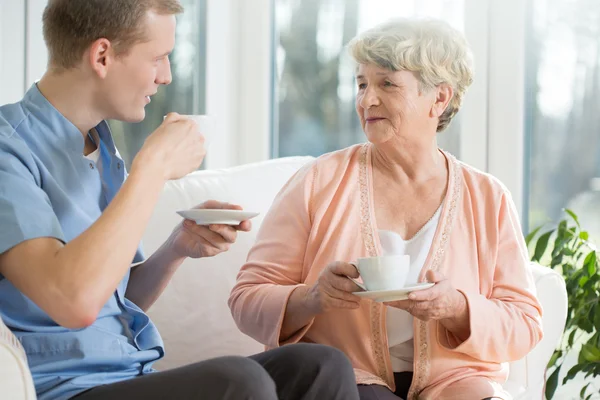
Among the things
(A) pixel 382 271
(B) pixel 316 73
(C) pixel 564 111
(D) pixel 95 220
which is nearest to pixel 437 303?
(A) pixel 382 271

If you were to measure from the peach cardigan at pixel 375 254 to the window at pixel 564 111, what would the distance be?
1.00m

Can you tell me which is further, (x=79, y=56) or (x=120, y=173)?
(x=120, y=173)

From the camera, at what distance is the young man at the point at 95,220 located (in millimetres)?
1247

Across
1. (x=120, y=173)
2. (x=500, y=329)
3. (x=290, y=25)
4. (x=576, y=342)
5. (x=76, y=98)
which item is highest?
(x=290, y=25)

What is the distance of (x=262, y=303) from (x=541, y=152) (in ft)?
5.10

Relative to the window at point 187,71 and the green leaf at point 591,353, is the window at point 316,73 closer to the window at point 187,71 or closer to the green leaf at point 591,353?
the window at point 187,71

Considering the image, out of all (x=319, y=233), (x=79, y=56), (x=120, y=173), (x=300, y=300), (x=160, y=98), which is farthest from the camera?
(x=160, y=98)

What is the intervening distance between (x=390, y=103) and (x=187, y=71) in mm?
1596

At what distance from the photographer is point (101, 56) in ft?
4.77

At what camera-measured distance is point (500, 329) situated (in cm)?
182

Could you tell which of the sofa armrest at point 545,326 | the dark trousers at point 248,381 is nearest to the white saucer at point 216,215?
the dark trousers at point 248,381

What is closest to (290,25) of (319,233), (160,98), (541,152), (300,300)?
(160,98)

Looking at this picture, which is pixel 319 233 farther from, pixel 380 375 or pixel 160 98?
pixel 160 98

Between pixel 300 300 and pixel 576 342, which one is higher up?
pixel 300 300
